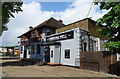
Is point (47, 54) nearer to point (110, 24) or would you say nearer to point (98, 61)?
point (98, 61)

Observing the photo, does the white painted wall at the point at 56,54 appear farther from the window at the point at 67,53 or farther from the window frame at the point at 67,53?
the window at the point at 67,53

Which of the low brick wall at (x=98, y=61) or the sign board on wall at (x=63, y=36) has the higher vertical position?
the sign board on wall at (x=63, y=36)

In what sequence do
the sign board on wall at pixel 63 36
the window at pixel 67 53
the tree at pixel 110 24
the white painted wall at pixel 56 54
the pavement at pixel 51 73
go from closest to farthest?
the tree at pixel 110 24
the pavement at pixel 51 73
the sign board on wall at pixel 63 36
the window at pixel 67 53
the white painted wall at pixel 56 54

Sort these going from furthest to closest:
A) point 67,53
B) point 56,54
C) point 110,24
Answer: point 56,54, point 67,53, point 110,24

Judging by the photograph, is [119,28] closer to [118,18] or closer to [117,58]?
[118,18]

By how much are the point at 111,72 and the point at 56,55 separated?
30.5ft

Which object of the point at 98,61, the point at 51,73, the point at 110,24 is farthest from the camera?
the point at 98,61

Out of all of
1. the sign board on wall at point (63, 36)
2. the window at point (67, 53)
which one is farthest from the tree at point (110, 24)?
the window at point (67, 53)

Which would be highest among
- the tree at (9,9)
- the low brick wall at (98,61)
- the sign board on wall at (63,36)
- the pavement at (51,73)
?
the tree at (9,9)

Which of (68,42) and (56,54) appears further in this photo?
(56,54)

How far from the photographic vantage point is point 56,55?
61.2ft

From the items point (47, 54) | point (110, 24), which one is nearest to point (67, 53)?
point (47, 54)

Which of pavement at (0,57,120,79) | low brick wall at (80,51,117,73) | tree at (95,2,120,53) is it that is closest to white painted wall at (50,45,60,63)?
pavement at (0,57,120,79)

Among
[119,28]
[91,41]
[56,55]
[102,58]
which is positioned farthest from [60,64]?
[119,28]
